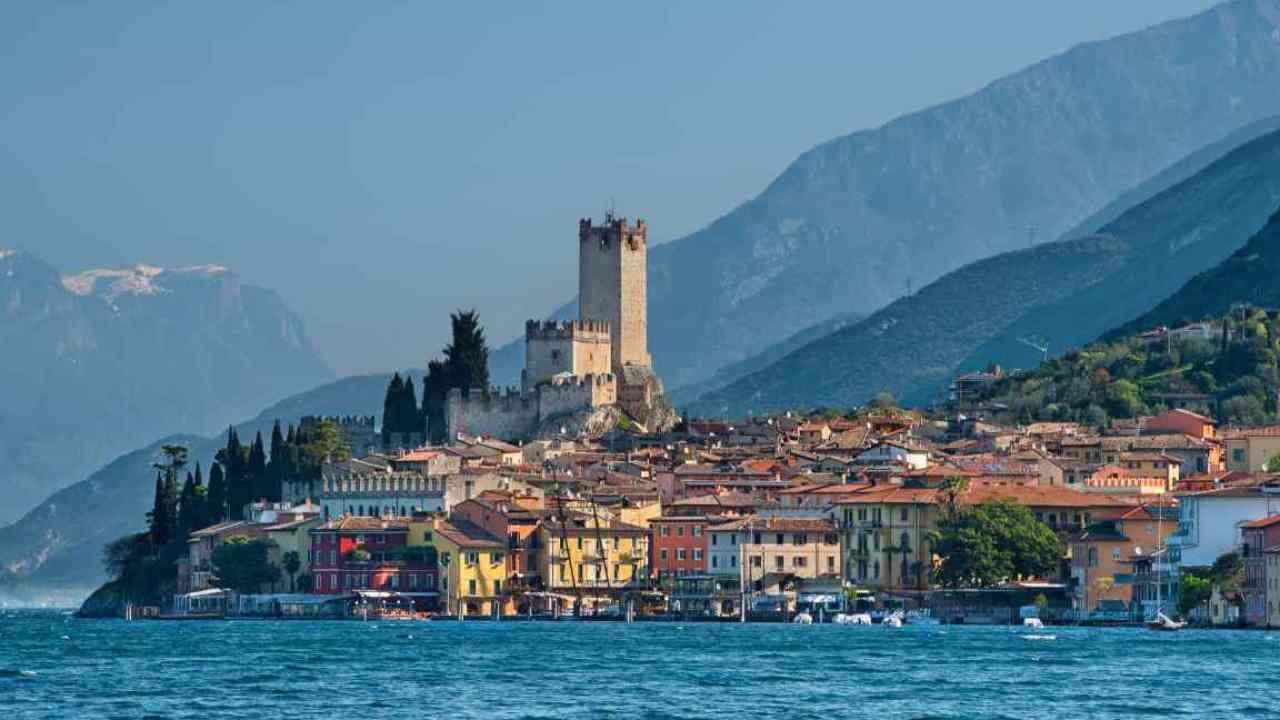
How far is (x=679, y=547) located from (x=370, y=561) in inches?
508

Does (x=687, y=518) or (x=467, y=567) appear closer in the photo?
(x=467, y=567)

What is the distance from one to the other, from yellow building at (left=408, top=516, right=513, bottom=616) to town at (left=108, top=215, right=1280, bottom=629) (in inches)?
5.1

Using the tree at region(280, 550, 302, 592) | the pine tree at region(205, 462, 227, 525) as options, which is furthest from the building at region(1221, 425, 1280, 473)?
the pine tree at region(205, 462, 227, 525)

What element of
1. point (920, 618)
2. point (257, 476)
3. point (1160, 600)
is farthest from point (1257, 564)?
point (257, 476)

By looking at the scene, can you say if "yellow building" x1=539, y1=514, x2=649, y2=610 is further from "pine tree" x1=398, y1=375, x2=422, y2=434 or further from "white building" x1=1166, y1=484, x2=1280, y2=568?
"pine tree" x1=398, y1=375, x2=422, y2=434

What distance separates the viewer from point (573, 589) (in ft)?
444

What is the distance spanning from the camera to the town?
124062 mm

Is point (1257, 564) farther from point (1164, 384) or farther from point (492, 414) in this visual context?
point (1164, 384)

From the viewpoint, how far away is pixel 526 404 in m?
167

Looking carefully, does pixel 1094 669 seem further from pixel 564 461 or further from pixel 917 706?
pixel 564 461

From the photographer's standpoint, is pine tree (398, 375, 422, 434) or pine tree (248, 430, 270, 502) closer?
pine tree (248, 430, 270, 502)

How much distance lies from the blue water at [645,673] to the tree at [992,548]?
4.14 metres

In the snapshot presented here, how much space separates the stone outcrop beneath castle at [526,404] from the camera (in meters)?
165

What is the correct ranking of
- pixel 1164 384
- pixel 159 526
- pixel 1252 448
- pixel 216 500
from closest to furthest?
pixel 1252 448 → pixel 216 500 → pixel 159 526 → pixel 1164 384
